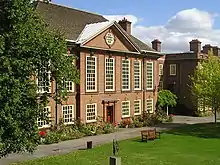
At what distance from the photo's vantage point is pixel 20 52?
13773 millimetres

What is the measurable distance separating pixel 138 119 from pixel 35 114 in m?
27.7

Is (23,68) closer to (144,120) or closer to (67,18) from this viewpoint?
(67,18)

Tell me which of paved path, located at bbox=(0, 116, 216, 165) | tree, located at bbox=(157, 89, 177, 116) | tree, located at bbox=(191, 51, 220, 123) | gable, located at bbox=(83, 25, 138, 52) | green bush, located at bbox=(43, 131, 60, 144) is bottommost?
paved path, located at bbox=(0, 116, 216, 165)

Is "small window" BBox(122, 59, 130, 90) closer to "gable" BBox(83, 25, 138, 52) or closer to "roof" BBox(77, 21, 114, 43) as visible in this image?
"gable" BBox(83, 25, 138, 52)

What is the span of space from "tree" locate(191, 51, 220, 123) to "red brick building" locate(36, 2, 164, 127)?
5.84m

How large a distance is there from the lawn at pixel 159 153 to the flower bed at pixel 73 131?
4410 millimetres

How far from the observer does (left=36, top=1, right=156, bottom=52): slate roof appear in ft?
115

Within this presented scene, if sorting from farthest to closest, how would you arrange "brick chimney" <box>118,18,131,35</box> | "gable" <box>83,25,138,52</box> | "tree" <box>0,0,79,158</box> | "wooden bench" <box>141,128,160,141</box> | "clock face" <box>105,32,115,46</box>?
"brick chimney" <box>118,18,131,35</box>, "clock face" <box>105,32,115,46</box>, "gable" <box>83,25,138,52</box>, "wooden bench" <box>141,128,160,141</box>, "tree" <box>0,0,79,158</box>

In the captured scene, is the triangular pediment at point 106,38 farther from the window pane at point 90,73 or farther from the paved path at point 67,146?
the paved path at point 67,146

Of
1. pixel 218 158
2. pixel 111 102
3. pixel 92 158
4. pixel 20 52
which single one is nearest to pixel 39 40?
pixel 20 52

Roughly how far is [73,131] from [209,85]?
49.0 ft

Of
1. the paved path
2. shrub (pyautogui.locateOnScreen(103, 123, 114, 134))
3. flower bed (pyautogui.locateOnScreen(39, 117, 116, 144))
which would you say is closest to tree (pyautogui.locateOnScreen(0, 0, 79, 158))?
the paved path

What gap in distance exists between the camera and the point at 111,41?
37969 millimetres

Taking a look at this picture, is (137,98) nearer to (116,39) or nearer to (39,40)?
(116,39)
